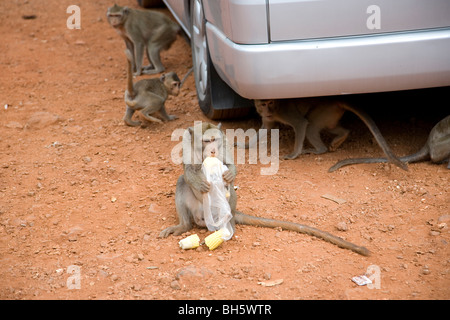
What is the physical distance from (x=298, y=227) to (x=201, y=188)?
718 mm

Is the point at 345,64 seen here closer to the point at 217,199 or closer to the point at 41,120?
the point at 217,199

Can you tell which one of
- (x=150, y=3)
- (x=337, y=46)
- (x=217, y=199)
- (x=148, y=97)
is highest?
(x=150, y=3)

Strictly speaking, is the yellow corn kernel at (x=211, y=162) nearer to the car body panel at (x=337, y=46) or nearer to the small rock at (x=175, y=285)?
the car body panel at (x=337, y=46)

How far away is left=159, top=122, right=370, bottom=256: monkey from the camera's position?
159 inches

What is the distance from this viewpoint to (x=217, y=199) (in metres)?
4.08

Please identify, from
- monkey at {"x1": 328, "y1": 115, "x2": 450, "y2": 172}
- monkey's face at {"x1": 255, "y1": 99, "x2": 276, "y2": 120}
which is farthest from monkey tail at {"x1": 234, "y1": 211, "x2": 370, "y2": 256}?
monkey's face at {"x1": 255, "y1": 99, "x2": 276, "y2": 120}

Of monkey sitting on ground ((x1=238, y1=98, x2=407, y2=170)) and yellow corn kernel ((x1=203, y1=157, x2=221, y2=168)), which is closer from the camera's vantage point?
yellow corn kernel ((x1=203, y1=157, x2=221, y2=168))

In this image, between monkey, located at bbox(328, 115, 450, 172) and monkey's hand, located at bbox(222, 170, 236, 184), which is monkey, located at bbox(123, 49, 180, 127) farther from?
monkey's hand, located at bbox(222, 170, 236, 184)

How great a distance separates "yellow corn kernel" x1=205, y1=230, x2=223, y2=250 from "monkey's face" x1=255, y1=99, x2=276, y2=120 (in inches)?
72.6

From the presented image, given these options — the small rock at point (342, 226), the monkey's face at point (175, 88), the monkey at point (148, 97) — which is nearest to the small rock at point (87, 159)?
the monkey at point (148, 97)

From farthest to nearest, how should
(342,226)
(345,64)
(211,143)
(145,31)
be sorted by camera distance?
(145,31), (345,64), (342,226), (211,143)

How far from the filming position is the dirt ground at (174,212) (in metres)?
3.59

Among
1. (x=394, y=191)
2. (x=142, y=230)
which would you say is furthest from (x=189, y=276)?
(x=394, y=191)

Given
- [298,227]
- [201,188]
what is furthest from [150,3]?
[298,227]
